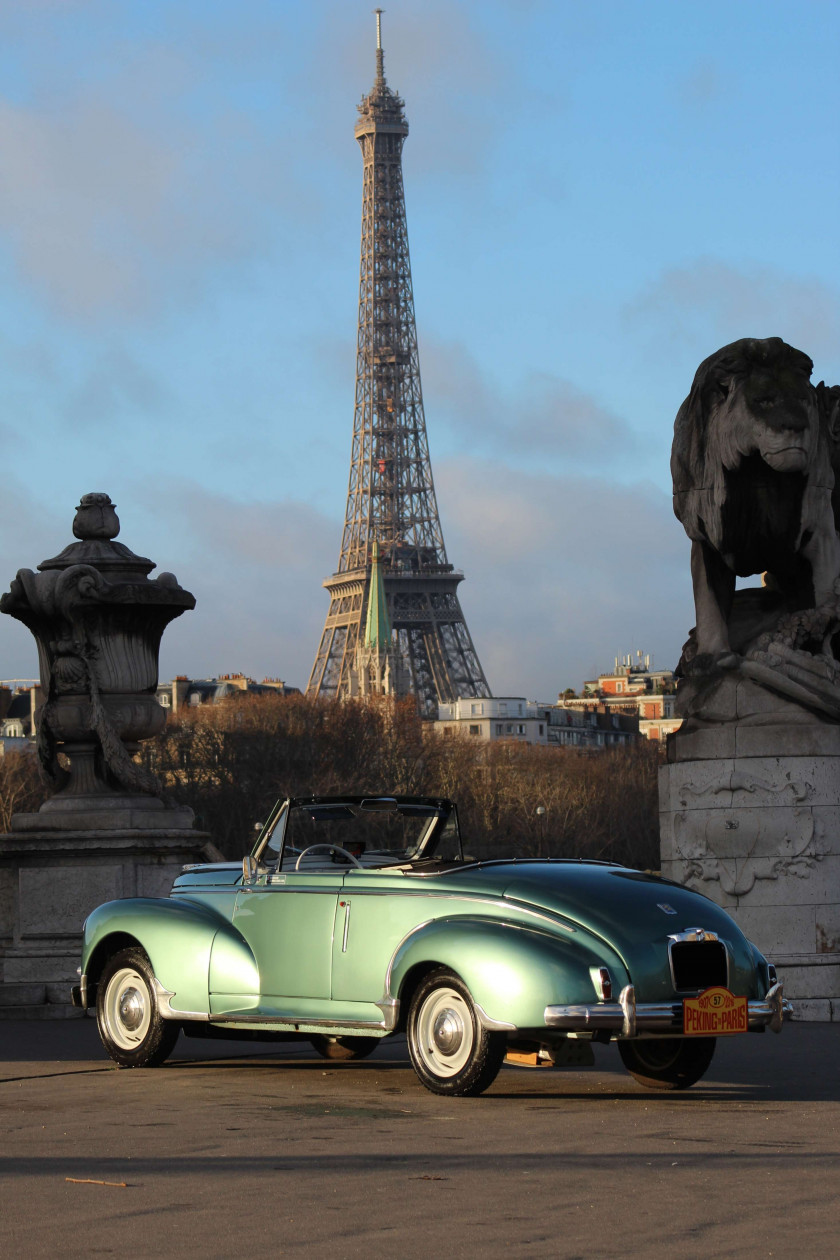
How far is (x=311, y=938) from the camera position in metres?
10.1

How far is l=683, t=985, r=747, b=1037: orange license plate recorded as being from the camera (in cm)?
887

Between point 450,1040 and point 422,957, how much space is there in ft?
1.28

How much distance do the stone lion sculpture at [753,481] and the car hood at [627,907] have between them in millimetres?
4492

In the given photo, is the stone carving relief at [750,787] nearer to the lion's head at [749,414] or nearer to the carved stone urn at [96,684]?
the lion's head at [749,414]

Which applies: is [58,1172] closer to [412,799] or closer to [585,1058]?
[585,1058]

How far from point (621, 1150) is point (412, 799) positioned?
3.49 meters

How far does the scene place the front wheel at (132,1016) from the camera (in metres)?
10.7

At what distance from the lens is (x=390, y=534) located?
138 m

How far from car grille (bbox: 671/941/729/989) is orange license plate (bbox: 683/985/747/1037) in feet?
0.22

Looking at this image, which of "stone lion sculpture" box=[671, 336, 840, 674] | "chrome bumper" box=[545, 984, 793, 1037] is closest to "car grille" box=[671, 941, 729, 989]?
"chrome bumper" box=[545, 984, 793, 1037]

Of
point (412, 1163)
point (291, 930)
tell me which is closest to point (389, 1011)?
point (291, 930)

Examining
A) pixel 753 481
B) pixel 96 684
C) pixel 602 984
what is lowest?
pixel 602 984

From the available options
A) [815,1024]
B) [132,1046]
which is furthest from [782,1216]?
[815,1024]

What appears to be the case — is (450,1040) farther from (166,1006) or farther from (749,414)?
(749,414)
